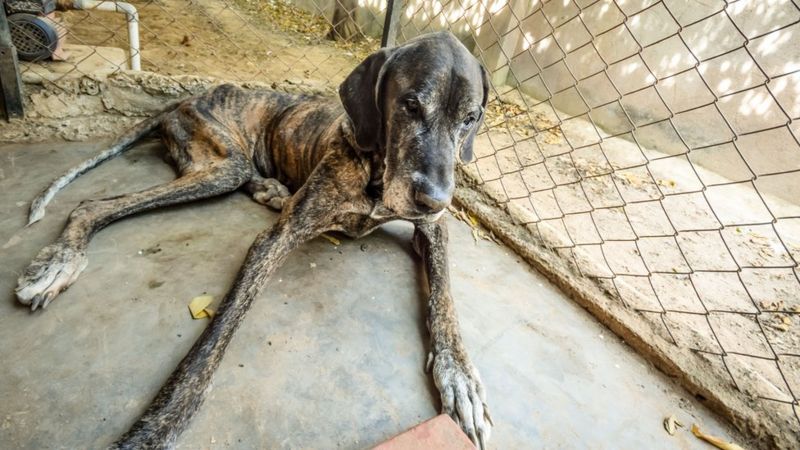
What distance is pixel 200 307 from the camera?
193cm

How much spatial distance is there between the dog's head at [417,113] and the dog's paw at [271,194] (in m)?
0.91

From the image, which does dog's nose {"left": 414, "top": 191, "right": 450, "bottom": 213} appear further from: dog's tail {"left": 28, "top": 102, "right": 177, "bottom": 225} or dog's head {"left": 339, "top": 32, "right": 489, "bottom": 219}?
dog's tail {"left": 28, "top": 102, "right": 177, "bottom": 225}

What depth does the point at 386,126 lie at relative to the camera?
199 cm

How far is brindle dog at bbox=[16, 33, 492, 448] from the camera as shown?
1.73 meters

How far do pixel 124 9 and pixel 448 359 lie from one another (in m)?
3.42

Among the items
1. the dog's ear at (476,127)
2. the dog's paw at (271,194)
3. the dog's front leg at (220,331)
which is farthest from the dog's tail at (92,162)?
the dog's ear at (476,127)

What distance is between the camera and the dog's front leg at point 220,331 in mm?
1462

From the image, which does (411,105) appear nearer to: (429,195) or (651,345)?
(429,195)

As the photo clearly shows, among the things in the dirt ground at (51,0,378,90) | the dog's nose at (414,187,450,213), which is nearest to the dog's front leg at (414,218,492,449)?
the dog's nose at (414,187,450,213)

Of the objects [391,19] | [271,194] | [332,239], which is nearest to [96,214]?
[271,194]

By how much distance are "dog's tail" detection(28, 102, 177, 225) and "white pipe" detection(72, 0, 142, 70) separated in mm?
704

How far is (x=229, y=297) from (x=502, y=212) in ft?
6.29

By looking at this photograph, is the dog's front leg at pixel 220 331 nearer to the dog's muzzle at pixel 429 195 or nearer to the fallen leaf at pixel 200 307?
the fallen leaf at pixel 200 307

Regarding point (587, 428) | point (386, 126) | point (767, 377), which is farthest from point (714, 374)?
point (386, 126)
